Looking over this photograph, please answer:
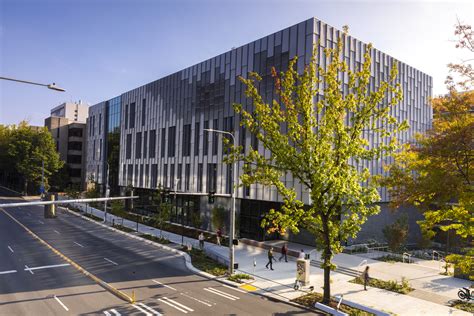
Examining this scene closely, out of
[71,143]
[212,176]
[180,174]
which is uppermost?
[71,143]

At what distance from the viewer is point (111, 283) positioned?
21438mm

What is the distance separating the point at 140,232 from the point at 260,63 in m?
23.8

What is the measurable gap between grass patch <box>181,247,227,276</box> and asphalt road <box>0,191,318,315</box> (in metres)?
1.14

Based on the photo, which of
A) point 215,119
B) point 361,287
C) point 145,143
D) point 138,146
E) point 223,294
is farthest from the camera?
point 138,146

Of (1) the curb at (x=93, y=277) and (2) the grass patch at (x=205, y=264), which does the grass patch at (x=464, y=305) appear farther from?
(1) the curb at (x=93, y=277)

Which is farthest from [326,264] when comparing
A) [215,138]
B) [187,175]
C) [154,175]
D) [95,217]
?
[95,217]

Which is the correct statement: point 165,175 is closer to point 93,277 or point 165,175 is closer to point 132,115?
point 132,115

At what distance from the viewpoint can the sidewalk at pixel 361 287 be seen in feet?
60.2

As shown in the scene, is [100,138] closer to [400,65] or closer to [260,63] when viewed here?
[260,63]

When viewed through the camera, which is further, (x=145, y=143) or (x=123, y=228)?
(x=145, y=143)

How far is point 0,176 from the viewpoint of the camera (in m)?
118

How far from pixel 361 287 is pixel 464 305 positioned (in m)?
5.30

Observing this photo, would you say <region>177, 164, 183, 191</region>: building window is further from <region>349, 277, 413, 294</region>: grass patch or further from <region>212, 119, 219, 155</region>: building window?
<region>349, 277, 413, 294</region>: grass patch

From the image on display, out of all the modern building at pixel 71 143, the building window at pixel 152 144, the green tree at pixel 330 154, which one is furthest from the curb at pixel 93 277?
the modern building at pixel 71 143
